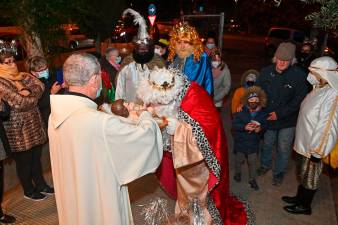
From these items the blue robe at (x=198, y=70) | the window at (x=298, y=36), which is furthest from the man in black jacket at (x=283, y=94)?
the window at (x=298, y=36)

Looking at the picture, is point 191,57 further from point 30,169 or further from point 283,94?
point 30,169

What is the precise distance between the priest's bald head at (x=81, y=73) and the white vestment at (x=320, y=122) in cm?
276

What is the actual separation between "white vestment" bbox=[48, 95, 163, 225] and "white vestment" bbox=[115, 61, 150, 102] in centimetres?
229

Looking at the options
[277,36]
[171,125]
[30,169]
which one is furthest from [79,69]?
[277,36]

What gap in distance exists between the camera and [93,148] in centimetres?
240

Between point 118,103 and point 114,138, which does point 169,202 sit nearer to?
point 118,103

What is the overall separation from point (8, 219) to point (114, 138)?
277 centimetres

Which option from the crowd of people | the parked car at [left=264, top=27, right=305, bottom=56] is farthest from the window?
the crowd of people

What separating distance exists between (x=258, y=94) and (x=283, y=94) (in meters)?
0.39

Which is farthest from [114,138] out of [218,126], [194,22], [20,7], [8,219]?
[194,22]

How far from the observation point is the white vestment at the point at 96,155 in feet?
7.73

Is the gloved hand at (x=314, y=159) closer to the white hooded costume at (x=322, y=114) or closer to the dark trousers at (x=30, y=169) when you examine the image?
the white hooded costume at (x=322, y=114)

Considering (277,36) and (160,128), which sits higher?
(160,128)

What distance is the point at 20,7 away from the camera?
6.44 m
